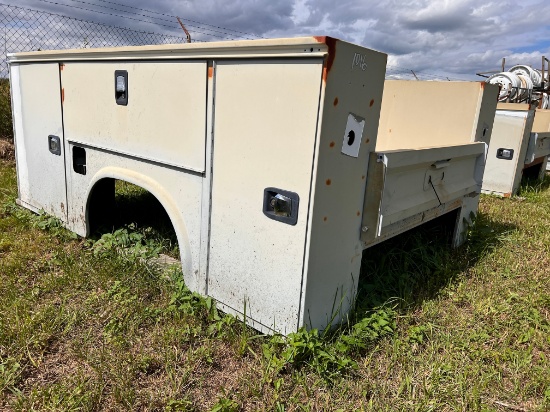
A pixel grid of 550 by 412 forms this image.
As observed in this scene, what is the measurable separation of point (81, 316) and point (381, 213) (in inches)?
66.8

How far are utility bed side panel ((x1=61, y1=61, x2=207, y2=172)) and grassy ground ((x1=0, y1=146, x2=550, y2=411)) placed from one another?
2.54ft

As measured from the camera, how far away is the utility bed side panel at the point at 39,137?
337 cm

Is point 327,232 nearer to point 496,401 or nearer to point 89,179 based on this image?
point 496,401

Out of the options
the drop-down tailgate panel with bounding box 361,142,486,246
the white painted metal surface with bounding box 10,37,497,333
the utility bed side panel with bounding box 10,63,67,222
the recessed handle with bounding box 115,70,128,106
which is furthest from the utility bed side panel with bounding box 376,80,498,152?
the utility bed side panel with bounding box 10,63,67,222

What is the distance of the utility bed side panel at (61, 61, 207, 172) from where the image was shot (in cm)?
231

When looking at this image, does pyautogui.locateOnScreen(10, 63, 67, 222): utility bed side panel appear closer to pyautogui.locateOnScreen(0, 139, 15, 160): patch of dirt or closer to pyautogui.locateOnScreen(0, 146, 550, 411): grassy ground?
pyautogui.locateOnScreen(0, 146, 550, 411): grassy ground

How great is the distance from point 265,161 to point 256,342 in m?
0.91

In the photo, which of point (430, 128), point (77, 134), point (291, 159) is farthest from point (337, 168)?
point (77, 134)

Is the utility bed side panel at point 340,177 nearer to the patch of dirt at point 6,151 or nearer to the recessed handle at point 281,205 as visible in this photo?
the recessed handle at point 281,205

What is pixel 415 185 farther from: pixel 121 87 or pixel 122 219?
pixel 122 219

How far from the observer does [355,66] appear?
191cm

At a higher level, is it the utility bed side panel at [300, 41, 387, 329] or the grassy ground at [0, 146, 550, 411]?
the utility bed side panel at [300, 41, 387, 329]

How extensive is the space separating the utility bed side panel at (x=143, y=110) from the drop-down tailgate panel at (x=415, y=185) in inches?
35.8

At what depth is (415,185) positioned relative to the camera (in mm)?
2621
